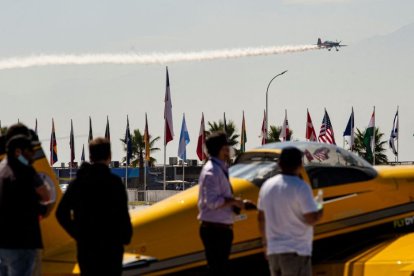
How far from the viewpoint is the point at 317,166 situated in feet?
39.1

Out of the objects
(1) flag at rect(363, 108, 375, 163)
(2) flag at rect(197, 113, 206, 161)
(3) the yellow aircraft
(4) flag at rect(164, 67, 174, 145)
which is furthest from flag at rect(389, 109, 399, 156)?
(3) the yellow aircraft

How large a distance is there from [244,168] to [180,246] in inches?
67.0

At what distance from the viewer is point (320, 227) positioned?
11.7m

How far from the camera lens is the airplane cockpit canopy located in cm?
1170

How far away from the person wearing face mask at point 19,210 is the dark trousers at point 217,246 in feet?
6.99

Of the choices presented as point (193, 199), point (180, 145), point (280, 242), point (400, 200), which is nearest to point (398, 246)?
point (400, 200)

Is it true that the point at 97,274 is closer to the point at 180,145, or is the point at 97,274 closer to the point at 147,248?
the point at 147,248

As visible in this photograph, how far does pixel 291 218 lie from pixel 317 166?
150 inches

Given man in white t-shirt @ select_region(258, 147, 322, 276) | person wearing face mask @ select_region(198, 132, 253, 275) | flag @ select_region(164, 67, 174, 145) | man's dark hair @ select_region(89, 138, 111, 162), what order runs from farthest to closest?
flag @ select_region(164, 67, 174, 145), person wearing face mask @ select_region(198, 132, 253, 275), man's dark hair @ select_region(89, 138, 111, 162), man in white t-shirt @ select_region(258, 147, 322, 276)

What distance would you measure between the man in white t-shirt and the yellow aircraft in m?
2.23

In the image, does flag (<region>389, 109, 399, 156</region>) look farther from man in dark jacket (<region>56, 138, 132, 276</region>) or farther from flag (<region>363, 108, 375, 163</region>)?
man in dark jacket (<region>56, 138, 132, 276</region>)

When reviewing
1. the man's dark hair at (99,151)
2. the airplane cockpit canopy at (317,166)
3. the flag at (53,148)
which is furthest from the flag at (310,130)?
the man's dark hair at (99,151)

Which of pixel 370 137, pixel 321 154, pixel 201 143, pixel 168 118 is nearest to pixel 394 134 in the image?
pixel 370 137

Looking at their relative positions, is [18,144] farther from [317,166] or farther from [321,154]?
[321,154]
